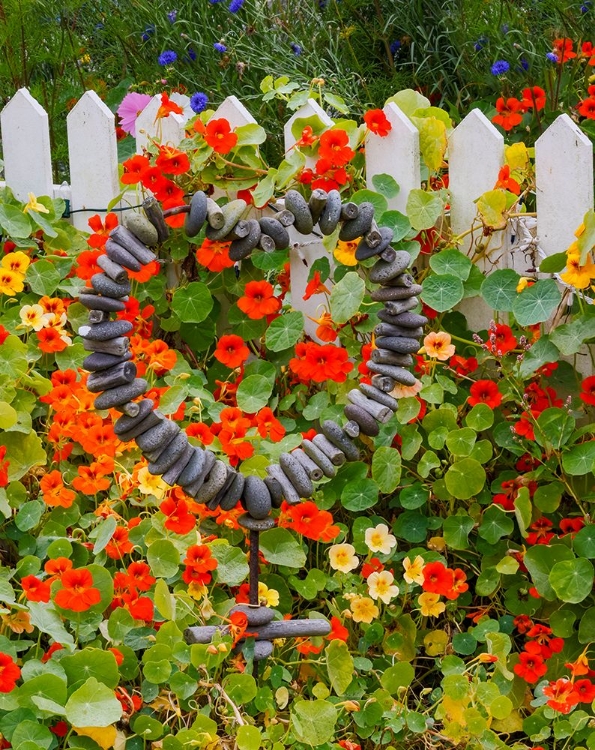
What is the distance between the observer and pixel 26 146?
260 cm

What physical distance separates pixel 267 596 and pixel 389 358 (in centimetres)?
48

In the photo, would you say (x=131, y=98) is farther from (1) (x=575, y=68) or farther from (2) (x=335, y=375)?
(1) (x=575, y=68)

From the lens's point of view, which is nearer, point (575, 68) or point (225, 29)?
point (575, 68)

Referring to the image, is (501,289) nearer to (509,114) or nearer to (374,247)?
(374,247)

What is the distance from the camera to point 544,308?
207cm

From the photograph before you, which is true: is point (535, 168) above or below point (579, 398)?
above

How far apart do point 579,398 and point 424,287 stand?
40 cm

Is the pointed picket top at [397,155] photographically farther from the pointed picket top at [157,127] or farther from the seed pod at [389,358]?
the seed pod at [389,358]

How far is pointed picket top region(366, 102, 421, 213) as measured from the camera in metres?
2.24

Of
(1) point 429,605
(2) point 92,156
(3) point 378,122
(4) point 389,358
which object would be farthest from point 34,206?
(1) point 429,605

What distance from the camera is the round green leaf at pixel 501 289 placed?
213 cm

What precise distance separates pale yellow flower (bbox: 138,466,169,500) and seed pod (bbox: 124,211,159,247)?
1.52 feet

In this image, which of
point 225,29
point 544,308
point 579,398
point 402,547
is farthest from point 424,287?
point 225,29

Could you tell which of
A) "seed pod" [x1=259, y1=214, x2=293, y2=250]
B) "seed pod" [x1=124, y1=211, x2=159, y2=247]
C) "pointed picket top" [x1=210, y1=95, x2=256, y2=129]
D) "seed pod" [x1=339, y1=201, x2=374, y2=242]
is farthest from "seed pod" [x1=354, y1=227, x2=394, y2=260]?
"pointed picket top" [x1=210, y1=95, x2=256, y2=129]
